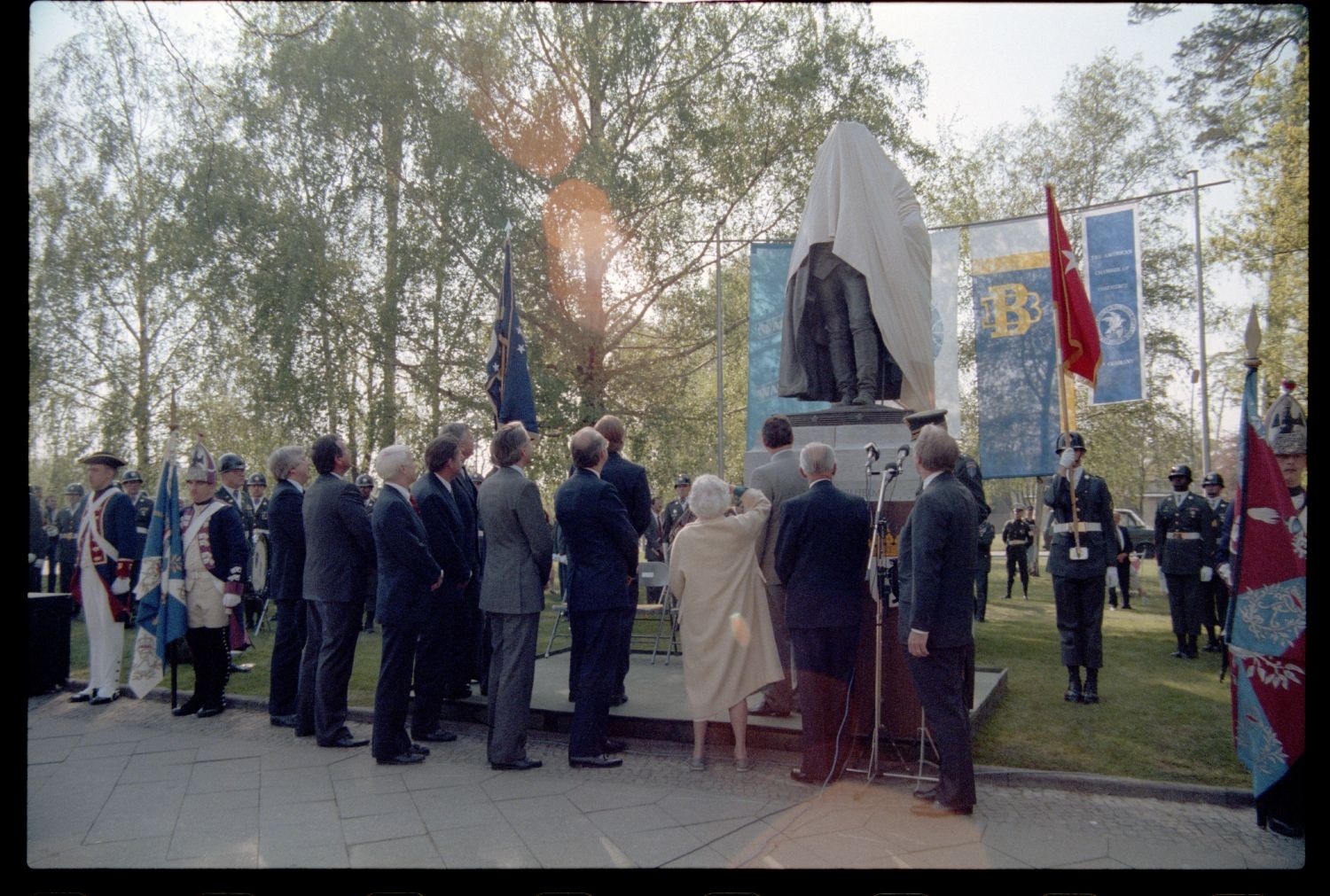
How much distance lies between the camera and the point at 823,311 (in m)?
6.70

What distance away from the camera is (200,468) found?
714cm

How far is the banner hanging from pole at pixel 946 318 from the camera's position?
14.0 metres

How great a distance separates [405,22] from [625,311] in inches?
256

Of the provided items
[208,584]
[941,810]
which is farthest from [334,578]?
[941,810]

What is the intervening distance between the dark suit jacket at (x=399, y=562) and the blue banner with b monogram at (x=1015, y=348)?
34.3 feet

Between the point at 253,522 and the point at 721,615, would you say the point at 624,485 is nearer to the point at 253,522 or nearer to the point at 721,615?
the point at 721,615

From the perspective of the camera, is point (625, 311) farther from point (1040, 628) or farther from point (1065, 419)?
point (1065, 419)

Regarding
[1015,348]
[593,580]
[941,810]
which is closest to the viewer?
[941,810]

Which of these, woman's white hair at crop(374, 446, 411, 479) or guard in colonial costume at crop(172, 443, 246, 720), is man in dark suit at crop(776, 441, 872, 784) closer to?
woman's white hair at crop(374, 446, 411, 479)

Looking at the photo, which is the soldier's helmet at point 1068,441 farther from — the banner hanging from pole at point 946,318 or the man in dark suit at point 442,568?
the banner hanging from pole at point 946,318

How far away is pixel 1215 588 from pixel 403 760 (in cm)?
886

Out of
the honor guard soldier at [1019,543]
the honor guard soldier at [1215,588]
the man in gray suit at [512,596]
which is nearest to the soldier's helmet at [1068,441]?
the honor guard soldier at [1215,588]

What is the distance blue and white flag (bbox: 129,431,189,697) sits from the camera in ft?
22.4

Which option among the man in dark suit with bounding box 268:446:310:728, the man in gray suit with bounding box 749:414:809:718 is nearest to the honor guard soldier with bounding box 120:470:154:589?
the man in dark suit with bounding box 268:446:310:728
